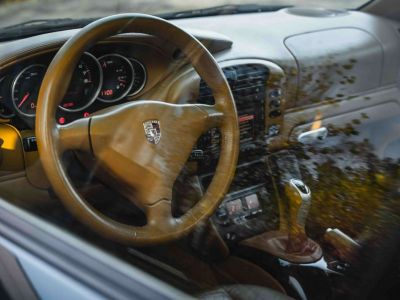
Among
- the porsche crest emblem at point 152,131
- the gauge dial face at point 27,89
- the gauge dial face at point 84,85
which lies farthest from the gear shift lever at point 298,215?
the gauge dial face at point 27,89

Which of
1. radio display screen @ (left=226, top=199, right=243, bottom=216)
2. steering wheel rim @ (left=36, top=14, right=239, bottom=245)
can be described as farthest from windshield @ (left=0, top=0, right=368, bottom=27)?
radio display screen @ (left=226, top=199, right=243, bottom=216)

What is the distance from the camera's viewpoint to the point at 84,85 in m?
2.71

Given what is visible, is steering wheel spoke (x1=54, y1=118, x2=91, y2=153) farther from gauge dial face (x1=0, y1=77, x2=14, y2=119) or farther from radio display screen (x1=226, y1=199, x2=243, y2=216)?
radio display screen (x1=226, y1=199, x2=243, y2=216)

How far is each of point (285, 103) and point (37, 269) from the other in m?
1.94

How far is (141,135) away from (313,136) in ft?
3.10

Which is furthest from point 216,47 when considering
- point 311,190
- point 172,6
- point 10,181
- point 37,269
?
point 37,269

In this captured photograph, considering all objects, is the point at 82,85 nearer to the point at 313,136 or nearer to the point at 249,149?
the point at 249,149

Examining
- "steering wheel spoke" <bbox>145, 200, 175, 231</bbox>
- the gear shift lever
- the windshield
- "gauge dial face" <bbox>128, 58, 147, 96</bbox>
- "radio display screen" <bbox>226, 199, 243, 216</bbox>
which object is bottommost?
"radio display screen" <bbox>226, 199, 243, 216</bbox>

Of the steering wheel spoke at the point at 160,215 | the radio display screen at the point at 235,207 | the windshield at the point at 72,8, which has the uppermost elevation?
the windshield at the point at 72,8

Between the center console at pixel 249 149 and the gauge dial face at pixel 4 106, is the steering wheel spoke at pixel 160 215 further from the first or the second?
the gauge dial face at pixel 4 106

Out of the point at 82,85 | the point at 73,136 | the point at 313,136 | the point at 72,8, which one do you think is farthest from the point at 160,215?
the point at 72,8

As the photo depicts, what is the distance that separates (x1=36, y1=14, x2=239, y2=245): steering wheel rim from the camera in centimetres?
213

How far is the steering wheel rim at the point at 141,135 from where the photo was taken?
6.98ft

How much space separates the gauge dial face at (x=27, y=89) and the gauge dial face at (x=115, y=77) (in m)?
0.25
